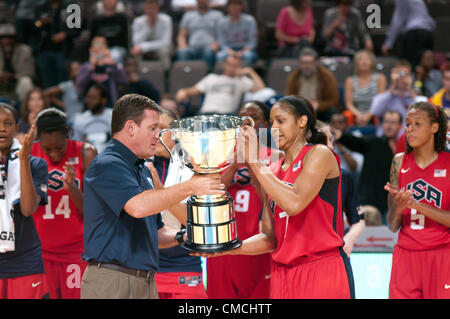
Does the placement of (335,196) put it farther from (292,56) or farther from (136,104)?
(292,56)

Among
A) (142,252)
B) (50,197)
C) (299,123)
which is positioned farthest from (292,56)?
(142,252)

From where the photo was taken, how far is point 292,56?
9.50 metres

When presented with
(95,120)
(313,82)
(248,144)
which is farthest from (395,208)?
(313,82)

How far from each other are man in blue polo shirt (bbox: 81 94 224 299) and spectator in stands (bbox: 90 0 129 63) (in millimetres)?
6149

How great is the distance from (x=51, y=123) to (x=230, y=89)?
378 centimetres

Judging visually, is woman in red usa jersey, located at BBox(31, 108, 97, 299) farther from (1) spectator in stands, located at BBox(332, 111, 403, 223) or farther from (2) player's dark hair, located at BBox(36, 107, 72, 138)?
(1) spectator in stands, located at BBox(332, 111, 403, 223)

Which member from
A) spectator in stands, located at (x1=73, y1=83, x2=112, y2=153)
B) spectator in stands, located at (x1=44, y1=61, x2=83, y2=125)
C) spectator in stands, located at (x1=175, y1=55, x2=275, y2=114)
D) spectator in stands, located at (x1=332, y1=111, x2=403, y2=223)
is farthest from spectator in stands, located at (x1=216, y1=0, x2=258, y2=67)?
spectator in stands, located at (x1=332, y1=111, x2=403, y2=223)

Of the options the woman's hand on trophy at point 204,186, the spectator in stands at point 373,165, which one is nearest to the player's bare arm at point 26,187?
the woman's hand on trophy at point 204,186

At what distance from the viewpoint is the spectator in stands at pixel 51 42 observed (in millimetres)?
9336

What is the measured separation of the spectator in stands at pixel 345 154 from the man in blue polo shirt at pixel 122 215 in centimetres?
400

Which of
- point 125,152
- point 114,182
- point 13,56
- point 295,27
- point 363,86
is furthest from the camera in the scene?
point 295,27

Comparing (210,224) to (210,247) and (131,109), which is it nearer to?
(210,247)

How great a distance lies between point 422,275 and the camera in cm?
417

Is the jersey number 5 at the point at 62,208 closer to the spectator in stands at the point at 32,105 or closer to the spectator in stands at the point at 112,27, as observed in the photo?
the spectator in stands at the point at 32,105
